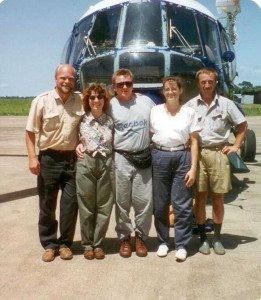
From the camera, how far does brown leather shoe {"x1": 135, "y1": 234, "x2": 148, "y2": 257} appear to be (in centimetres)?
405

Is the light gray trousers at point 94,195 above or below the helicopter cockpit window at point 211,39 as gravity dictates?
below

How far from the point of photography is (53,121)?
3.86 metres

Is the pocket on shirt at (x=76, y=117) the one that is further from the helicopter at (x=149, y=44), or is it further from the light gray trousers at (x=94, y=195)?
the helicopter at (x=149, y=44)

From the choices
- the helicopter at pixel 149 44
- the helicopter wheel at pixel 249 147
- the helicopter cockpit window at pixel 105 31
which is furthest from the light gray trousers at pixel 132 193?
the helicopter wheel at pixel 249 147

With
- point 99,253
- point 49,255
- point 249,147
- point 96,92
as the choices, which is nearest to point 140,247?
point 99,253

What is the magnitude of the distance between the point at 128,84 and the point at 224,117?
39.7 inches

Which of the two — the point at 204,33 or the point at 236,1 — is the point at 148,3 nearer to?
the point at 204,33

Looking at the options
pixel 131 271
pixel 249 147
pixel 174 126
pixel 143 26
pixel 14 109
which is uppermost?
pixel 143 26

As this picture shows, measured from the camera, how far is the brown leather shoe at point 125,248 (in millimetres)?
4031

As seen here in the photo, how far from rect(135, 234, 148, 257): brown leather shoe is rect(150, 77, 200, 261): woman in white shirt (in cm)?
14

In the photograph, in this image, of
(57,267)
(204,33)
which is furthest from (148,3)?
(57,267)

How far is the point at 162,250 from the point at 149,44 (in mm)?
3493

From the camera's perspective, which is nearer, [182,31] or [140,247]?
[140,247]

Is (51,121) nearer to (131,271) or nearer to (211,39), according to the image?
(131,271)
